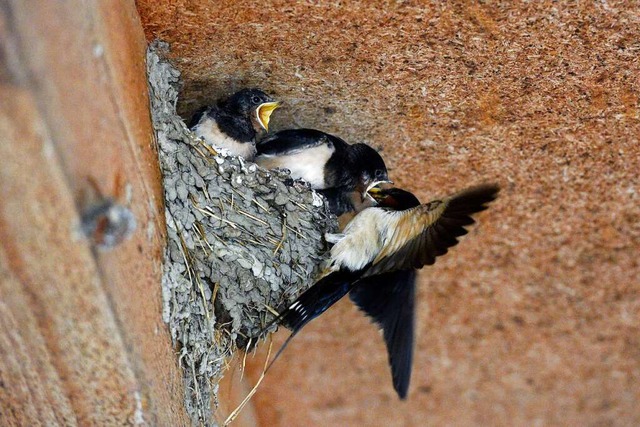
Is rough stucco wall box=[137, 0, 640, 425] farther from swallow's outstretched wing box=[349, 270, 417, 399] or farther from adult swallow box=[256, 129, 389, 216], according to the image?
swallow's outstretched wing box=[349, 270, 417, 399]

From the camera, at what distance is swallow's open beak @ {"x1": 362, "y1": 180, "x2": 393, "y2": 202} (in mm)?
3072

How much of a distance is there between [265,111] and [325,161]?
259 millimetres

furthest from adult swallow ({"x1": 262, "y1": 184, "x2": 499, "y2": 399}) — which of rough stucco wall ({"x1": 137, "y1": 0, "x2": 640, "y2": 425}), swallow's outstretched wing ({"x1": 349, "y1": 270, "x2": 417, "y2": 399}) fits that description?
rough stucco wall ({"x1": 137, "y1": 0, "x2": 640, "y2": 425})

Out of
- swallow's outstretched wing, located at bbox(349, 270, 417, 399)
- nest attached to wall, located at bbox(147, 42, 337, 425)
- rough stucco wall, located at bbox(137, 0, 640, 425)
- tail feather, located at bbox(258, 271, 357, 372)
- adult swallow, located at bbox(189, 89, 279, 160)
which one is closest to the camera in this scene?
nest attached to wall, located at bbox(147, 42, 337, 425)

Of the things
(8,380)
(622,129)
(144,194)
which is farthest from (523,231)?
(8,380)

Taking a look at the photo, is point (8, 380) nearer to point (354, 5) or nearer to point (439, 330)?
point (354, 5)

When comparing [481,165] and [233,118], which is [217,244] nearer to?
[233,118]

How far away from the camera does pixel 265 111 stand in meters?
2.91

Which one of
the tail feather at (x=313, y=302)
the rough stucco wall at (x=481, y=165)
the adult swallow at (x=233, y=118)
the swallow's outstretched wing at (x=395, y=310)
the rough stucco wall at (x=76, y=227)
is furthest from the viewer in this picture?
the swallow's outstretched wing at (x=395, y=310)

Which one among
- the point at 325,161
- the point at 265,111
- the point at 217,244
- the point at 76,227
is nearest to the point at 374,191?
the point at 325,161

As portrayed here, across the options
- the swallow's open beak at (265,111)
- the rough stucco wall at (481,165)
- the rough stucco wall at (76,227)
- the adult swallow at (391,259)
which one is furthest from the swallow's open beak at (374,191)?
the rough stucco wall at (76,227)

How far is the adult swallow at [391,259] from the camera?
2.59m

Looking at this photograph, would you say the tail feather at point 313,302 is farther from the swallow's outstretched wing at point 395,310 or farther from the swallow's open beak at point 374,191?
the swallow's open beak at point 374,191

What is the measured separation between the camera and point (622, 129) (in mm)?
2928
